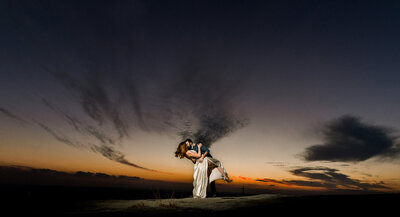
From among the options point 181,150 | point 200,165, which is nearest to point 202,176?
point 200,165

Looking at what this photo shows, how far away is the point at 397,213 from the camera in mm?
3545

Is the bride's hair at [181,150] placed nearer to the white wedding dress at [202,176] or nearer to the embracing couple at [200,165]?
the embracing couple at [200,165]

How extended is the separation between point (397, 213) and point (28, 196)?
9853 millimetres

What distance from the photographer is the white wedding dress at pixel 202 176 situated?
8477 mm

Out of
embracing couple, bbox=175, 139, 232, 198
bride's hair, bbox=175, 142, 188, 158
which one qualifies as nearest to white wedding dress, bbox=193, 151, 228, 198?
embracing couple, bbox=175, 139, 232, 198

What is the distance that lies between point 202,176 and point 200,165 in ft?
1.54

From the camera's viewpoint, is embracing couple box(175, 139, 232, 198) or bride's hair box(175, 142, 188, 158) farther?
bride's hair box(175, 142, 188, 158)

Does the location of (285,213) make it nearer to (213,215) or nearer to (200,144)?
(213,215)

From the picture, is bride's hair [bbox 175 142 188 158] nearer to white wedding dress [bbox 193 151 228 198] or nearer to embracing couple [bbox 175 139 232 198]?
embracing couple [bbox 175 139 232 198]

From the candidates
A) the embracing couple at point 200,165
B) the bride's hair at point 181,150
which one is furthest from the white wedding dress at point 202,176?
the bride's hair at point 181,150

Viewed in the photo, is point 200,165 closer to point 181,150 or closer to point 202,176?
point 202,176

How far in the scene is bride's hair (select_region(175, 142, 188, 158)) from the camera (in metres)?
8.76

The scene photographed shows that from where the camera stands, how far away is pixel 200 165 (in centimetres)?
882

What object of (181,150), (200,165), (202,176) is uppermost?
(181,150)
